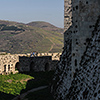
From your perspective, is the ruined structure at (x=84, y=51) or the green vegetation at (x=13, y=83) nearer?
the ruined structure at (x=84, y=51)

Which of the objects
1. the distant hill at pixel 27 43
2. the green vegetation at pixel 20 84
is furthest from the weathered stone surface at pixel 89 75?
the distant hill at pixel 27 43

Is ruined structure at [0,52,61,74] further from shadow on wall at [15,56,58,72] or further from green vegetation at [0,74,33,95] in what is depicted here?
green vegetation at [0,74,33,95]

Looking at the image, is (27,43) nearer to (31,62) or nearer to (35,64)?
(31,62)

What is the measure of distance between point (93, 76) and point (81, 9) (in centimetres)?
605

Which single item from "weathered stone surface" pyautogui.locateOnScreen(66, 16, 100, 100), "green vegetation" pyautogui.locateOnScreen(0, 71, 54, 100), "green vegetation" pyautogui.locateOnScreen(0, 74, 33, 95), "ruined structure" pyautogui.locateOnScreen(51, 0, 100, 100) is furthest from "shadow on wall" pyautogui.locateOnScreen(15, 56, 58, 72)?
"weathered stone surface" pyautogui.locateOnScreen(66, 16, 100, 100)

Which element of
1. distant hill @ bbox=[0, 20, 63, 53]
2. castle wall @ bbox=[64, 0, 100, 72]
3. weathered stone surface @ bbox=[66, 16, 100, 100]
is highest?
castle wall @ bbox=[64, 0, 100, 72]

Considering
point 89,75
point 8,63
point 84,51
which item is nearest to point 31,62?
point 8,63

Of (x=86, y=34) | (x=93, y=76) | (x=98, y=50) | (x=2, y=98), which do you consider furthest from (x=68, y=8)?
(x=2, y=98)

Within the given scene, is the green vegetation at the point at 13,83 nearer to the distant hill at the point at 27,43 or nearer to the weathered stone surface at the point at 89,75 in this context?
the weathered stone surface at the point at 89,75

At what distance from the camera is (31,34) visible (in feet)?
582

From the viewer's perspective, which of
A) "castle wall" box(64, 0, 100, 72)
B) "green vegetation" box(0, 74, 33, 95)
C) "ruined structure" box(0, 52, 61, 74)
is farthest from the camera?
"ruined structure" box(0, 52, 61, 74)

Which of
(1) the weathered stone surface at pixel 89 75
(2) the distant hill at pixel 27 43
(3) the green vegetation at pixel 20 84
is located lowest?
(2) the distant hill at pixel 27 43

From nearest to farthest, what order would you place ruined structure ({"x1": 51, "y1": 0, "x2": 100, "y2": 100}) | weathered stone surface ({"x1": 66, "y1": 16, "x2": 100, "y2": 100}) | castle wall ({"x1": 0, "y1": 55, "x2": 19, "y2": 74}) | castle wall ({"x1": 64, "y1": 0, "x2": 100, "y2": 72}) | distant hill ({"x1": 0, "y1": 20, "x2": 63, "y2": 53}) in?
weathered stone surface ({"x1": 66, "y1": 16, "x2": 100, "y2": 100}) < ruined structure ({"x1": 51, "y1": 0, "x2": 100, "y2": 100}) < castle wall ({"x1": 64, "y1": 0, "x2": 100, "y2": 72}) < castle wall ({"x1": 0, "y1": 55, "x2": 19, "y2": 74}) < distant hill ({"x1": 0, "y1": 20, "x2": 63, "y2": 53})

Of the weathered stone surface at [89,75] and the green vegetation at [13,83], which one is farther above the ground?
the weathered stone surface at [89,75]
